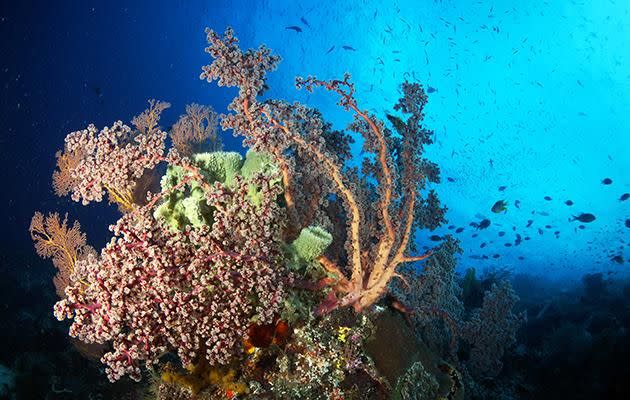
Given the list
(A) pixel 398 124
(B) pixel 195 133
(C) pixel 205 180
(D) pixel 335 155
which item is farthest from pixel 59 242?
(A) pixel 398 124

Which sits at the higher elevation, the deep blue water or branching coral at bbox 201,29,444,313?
the deep blue water

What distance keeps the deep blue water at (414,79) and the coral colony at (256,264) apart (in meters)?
35.3

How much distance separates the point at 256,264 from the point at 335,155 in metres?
1.69

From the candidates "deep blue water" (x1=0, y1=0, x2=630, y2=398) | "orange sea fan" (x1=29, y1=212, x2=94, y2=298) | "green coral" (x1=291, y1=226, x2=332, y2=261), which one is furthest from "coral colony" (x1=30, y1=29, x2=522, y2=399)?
"deep blue water" (x1=0, y1=0, x2=630, y2=398)

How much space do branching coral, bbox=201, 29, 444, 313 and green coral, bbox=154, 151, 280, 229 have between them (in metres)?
0.35

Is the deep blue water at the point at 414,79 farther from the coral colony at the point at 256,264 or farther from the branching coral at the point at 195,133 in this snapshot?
the coral colony at the point at 256,264

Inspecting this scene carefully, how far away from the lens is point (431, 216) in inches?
239

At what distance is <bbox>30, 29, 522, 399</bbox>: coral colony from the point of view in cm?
321

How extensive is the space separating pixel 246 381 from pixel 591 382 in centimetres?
720

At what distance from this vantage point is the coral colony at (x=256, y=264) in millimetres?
3213

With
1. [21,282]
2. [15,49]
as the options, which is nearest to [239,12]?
[15,49]

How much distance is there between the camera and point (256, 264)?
3342mm

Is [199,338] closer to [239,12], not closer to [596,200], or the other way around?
[239,12]

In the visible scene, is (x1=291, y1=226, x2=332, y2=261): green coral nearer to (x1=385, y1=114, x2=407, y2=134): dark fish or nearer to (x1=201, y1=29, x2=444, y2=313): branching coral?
(x1=201, y1=29, x2=444, y2=313): branching coral
